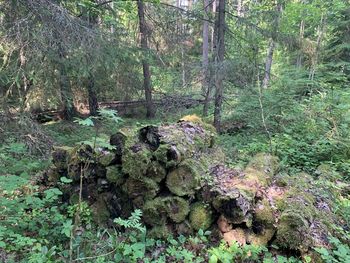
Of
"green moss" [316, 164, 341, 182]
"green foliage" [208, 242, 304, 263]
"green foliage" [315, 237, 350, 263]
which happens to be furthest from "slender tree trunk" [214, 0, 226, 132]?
"green foliage" [315, 237, 350, 263]

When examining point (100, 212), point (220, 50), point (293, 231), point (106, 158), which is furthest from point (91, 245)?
point (220, 50)

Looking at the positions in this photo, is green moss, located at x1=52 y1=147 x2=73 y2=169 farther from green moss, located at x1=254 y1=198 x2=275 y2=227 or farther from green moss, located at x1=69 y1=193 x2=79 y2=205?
green moss, located at x1=254 y1=198 x2=275 y2=227

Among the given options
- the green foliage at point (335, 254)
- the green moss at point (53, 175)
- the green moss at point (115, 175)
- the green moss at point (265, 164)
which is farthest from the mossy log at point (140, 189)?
the green foliage at point (335, 254)

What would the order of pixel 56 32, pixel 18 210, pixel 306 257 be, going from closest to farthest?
pixel 306 257 < pixel 18 210 < pixel 56 32

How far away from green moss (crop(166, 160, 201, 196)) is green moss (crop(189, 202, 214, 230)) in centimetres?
24

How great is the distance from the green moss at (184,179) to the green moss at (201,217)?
24cm

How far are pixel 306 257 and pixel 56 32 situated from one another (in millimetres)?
5400

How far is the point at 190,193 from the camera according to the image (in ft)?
13.1

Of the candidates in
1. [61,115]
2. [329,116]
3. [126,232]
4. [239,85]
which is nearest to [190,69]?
[239,85]

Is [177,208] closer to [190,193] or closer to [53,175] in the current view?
[190,193]

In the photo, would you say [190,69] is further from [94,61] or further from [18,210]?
[18,210]

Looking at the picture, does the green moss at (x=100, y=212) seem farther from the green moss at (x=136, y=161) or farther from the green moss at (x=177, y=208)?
the green moss at (x=177, y=208)

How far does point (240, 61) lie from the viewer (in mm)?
8500

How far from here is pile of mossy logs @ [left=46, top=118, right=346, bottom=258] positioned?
363 cm
